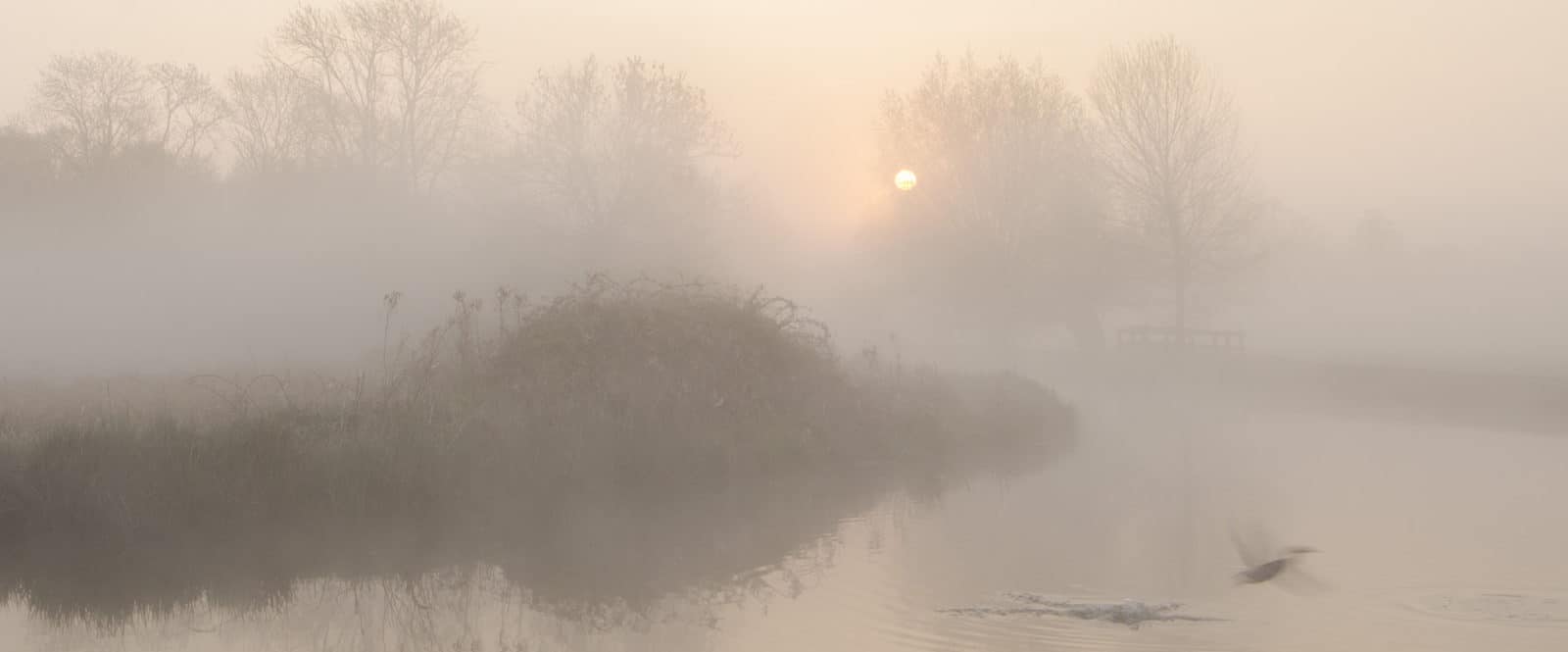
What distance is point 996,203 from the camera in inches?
1747

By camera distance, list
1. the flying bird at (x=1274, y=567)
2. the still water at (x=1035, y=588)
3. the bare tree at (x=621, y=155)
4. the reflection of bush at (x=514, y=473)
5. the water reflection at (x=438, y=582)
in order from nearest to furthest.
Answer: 1. the still water at (x=1035, y=588)
2. the water reflection at (x=438, y=582)
3. the flying bird at (x=1274, y=567)
4. the reflection of bush at (x=514, y=473)
5. the bare tree at (x=621, y=155)

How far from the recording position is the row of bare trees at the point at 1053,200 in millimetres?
44375

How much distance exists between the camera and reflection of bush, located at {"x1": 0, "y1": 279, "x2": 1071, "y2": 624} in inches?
536

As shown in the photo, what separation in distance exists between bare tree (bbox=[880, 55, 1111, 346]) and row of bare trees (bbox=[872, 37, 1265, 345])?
0.04 m

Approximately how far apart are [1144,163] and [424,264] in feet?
80.0

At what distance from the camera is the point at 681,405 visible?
20281 millimetres

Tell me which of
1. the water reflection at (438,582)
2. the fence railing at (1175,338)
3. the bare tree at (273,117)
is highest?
the bare tree at (273,117)

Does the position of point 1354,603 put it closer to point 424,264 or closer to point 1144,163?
point 424,264

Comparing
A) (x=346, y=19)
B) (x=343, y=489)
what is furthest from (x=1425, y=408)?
(x=346, y=19)

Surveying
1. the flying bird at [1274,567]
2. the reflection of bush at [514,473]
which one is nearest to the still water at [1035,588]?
the flying bird at [1274,567]

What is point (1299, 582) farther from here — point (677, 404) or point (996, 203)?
point (996, 203)

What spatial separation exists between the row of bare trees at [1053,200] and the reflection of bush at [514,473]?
2119cm

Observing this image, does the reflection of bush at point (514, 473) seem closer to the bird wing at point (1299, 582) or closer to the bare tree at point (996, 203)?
the bird wing at point (1299, 582)

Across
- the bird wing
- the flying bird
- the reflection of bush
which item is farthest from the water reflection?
the bird wing
